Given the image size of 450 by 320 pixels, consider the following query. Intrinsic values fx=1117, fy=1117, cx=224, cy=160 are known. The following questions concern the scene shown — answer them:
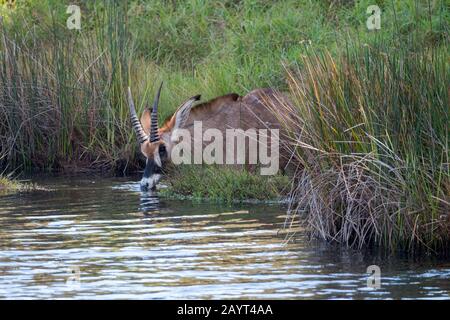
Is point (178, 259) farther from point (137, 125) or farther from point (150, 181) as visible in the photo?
point (137, 125)

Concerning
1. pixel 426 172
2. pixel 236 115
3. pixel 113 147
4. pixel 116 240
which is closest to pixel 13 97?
pixel 113 147

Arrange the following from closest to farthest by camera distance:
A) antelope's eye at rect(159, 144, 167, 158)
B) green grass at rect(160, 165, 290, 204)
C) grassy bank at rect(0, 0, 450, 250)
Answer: grassy bank at rect(0, 0, 450, 250) → green grass at rect(160, 165, 290, 204) → antelope's eye at rect(159, 144, 167, 158)

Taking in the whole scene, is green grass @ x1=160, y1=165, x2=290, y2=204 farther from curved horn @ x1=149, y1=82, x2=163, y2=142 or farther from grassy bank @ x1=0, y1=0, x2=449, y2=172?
grassy bank @ x1=0, y1=0, x2=449, y2=172

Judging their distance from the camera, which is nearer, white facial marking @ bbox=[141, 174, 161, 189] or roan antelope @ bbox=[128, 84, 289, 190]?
white facial marking @ bbox=[141, 174, 161, 189]

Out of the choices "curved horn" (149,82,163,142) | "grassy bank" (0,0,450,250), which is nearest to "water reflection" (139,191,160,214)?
"grassy bank" (0,0,450,250)

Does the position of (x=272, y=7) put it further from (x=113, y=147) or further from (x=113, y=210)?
(x=113, y=210)

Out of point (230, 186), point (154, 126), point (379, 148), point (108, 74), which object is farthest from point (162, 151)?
point (379, 148)

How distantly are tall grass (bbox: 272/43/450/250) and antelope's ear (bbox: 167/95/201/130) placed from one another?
3026 mm

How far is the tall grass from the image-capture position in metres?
7.30

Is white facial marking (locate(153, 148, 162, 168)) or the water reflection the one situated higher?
white facial marking (locate(153, 148, 162, 168))

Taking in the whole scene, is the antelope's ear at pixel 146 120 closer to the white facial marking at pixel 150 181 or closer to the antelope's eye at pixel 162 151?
the antelope's eye at pixel 162 151

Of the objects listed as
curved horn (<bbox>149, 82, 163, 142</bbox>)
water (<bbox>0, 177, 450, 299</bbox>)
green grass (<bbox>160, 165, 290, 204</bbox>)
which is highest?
curved horn (<bbox>149, 82, 163, 142</bbox>)

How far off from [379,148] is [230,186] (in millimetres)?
2650

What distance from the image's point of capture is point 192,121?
1149cm
